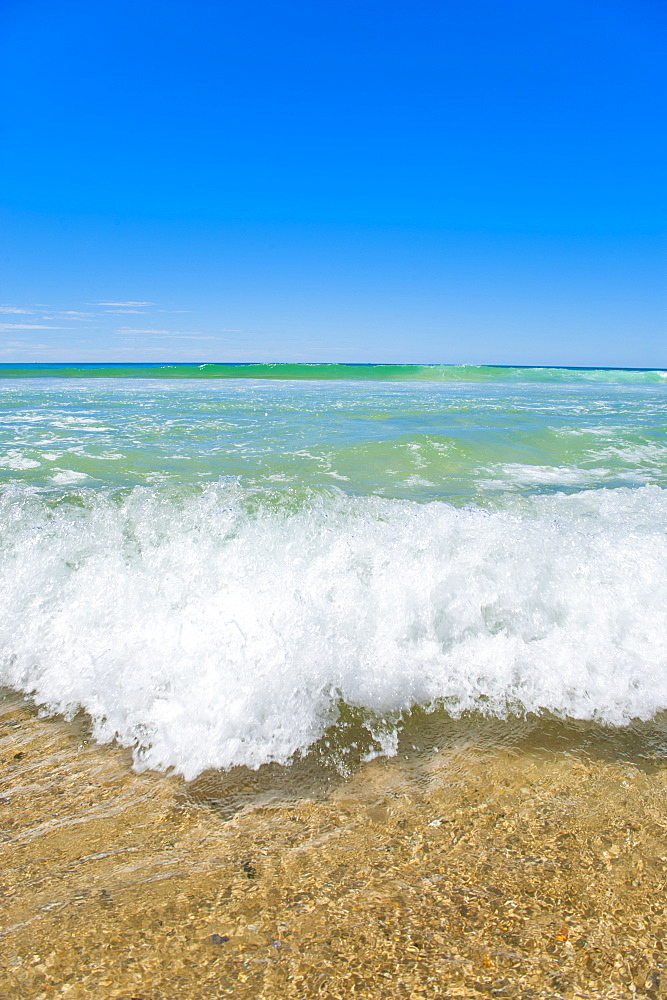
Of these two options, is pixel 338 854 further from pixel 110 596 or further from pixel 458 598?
pixel 110 596

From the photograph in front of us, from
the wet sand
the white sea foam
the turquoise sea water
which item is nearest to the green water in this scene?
the turquoise sea water

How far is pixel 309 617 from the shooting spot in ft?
10.9

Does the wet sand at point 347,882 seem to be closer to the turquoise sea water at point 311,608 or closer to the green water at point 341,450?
the turquoise sea water at point 311,608

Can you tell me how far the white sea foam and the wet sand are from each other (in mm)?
393

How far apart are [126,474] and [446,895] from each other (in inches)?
222

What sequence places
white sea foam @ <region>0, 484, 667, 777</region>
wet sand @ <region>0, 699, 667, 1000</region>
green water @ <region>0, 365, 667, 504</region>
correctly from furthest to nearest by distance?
green water @ <region>0, 365, 667, 504</region>
white sea foam @ <region>0, 484, 667, 777</region>
wet sand @ <region>0, 699, 667, 1000</region>

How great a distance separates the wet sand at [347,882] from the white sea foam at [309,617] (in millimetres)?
393

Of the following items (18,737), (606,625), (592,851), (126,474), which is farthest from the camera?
(126,474)

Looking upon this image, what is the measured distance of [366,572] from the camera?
369cm

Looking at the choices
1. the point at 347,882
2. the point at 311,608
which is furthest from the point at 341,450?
the point at 347,882

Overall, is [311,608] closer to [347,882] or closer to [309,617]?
[309,617]

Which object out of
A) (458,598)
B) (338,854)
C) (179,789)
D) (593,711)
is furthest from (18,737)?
(593,711)

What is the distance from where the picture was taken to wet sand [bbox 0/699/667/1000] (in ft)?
5.06

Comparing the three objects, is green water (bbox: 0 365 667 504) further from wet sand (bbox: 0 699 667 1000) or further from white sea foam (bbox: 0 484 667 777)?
wet sand (bbox: 0 699 667 1000)
